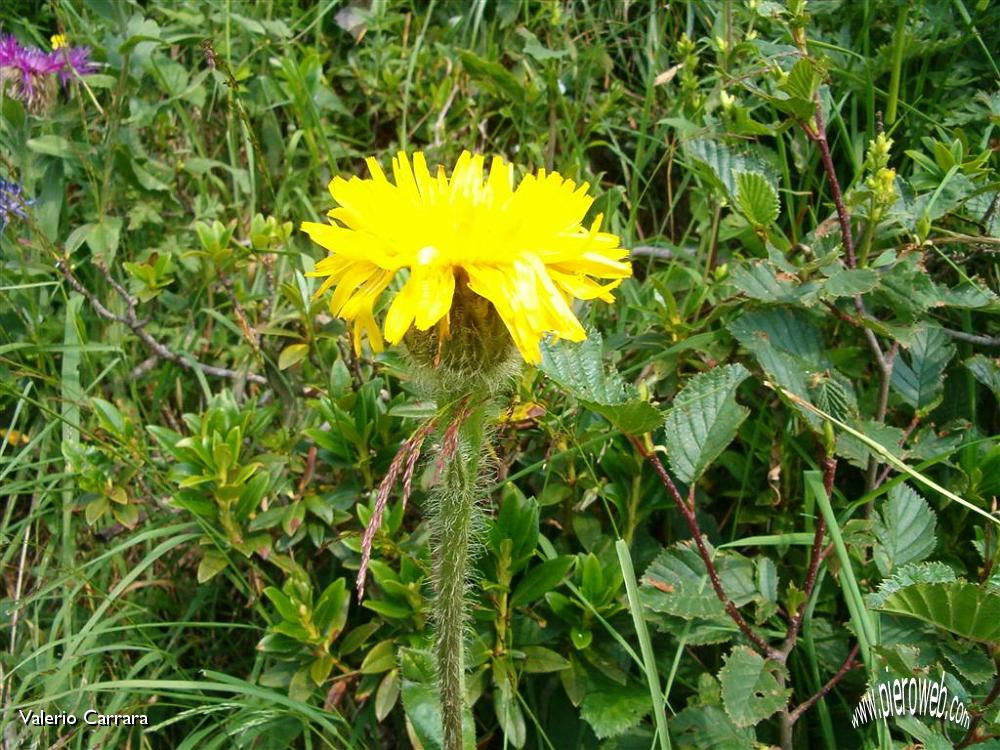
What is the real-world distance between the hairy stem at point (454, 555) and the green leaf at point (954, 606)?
65cm

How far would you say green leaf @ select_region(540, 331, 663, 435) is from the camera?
1.36m

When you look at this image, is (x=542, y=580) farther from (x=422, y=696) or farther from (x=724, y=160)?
(x=724, y=160)

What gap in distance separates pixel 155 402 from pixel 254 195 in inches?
25.2

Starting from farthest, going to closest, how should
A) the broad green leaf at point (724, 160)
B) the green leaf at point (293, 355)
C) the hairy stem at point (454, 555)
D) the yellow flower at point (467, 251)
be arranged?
the green leaf at point (293, 355) → the broad green leaf at point (724, 160) → the hairy stem at point (454, 555) → the yellow flower at point (467, 251)

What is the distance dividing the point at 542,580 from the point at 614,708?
0.26 m

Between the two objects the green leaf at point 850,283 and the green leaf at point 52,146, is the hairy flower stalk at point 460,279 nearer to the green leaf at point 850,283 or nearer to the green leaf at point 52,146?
the green leaf at point 850,283

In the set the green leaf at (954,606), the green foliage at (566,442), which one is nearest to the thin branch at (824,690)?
the green foliage at (566,442)

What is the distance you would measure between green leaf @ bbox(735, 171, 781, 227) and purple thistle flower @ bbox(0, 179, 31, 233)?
1.75 meters

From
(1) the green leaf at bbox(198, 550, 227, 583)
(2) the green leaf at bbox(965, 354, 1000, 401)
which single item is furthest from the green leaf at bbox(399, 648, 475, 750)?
(2) the green leaf at bbox(965, 354, 1000, 401)

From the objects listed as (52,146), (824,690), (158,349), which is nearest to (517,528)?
(824,690)

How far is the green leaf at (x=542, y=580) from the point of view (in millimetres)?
1618

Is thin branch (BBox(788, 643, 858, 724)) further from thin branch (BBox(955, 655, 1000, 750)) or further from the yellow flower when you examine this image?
the yellow flower

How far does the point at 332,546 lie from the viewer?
1790 mm

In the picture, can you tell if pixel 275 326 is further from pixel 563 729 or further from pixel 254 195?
pixel 563 729
